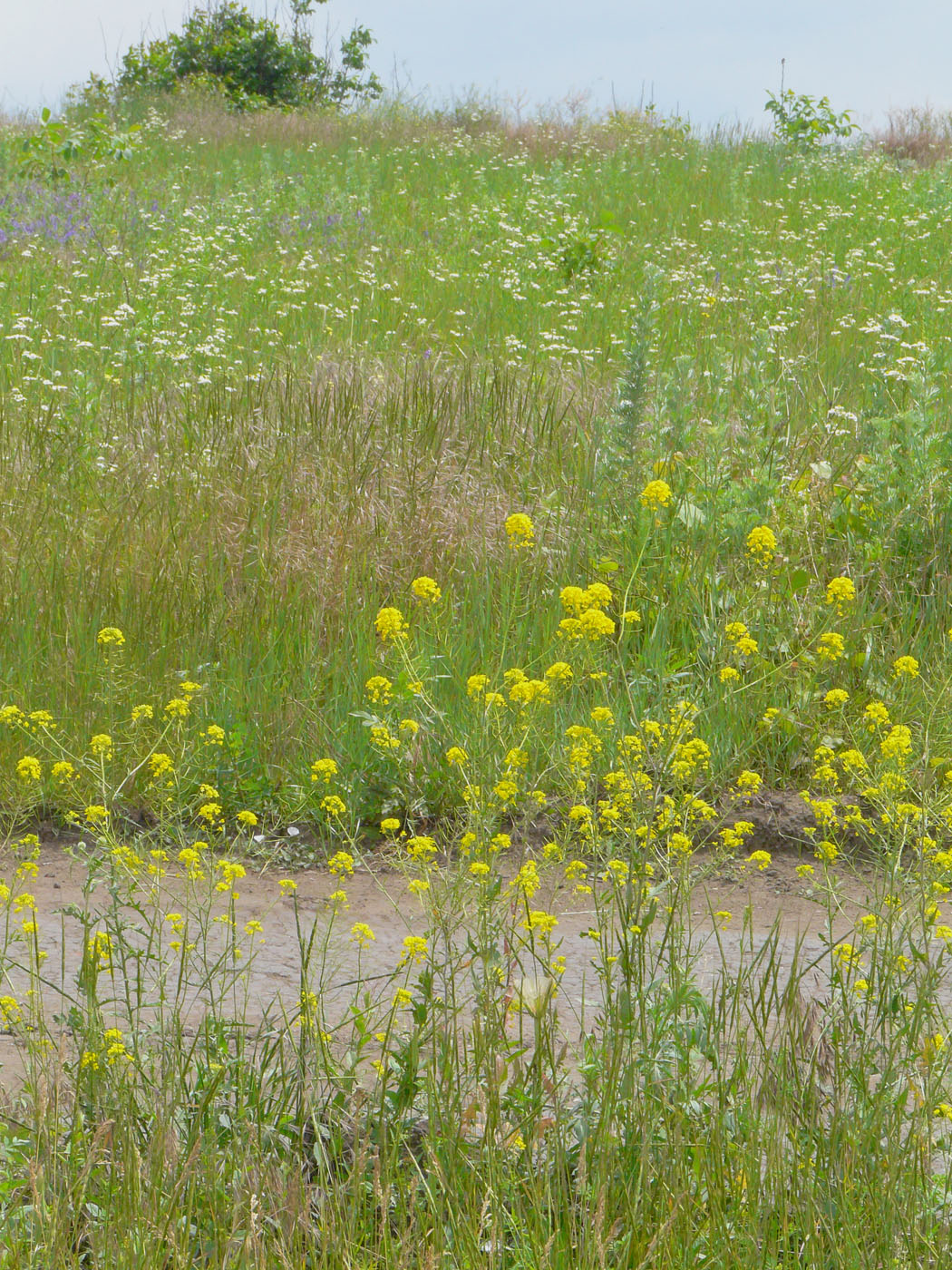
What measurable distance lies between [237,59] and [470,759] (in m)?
23.5

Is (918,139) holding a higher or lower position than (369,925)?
higher

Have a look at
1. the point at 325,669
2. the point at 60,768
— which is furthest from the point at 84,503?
the point at 60,768

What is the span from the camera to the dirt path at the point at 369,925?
272cm

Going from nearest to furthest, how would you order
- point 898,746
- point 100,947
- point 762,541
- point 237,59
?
point 100,947
point 898,746
point 762,541
point 237,59

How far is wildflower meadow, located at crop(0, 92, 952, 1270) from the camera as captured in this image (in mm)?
1847

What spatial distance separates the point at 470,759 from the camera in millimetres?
2596

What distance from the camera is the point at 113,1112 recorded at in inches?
77.5

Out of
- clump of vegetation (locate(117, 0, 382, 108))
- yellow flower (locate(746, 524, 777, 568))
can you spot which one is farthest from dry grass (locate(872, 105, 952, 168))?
yellow flower (locate(746, 524, 777, 568))

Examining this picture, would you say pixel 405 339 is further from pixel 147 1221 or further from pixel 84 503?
pixel 147 1221

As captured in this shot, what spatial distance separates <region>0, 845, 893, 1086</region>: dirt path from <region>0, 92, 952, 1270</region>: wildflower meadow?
2 centimetres

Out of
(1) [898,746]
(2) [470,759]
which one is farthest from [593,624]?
(1) [898,746]

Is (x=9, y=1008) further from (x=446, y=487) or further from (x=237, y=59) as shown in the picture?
(x=237, y=59)

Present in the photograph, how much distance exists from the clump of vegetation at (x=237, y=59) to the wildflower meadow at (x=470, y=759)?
13745 mm

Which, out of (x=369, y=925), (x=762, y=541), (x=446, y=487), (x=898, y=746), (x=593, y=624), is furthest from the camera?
(x=446, y=487)
